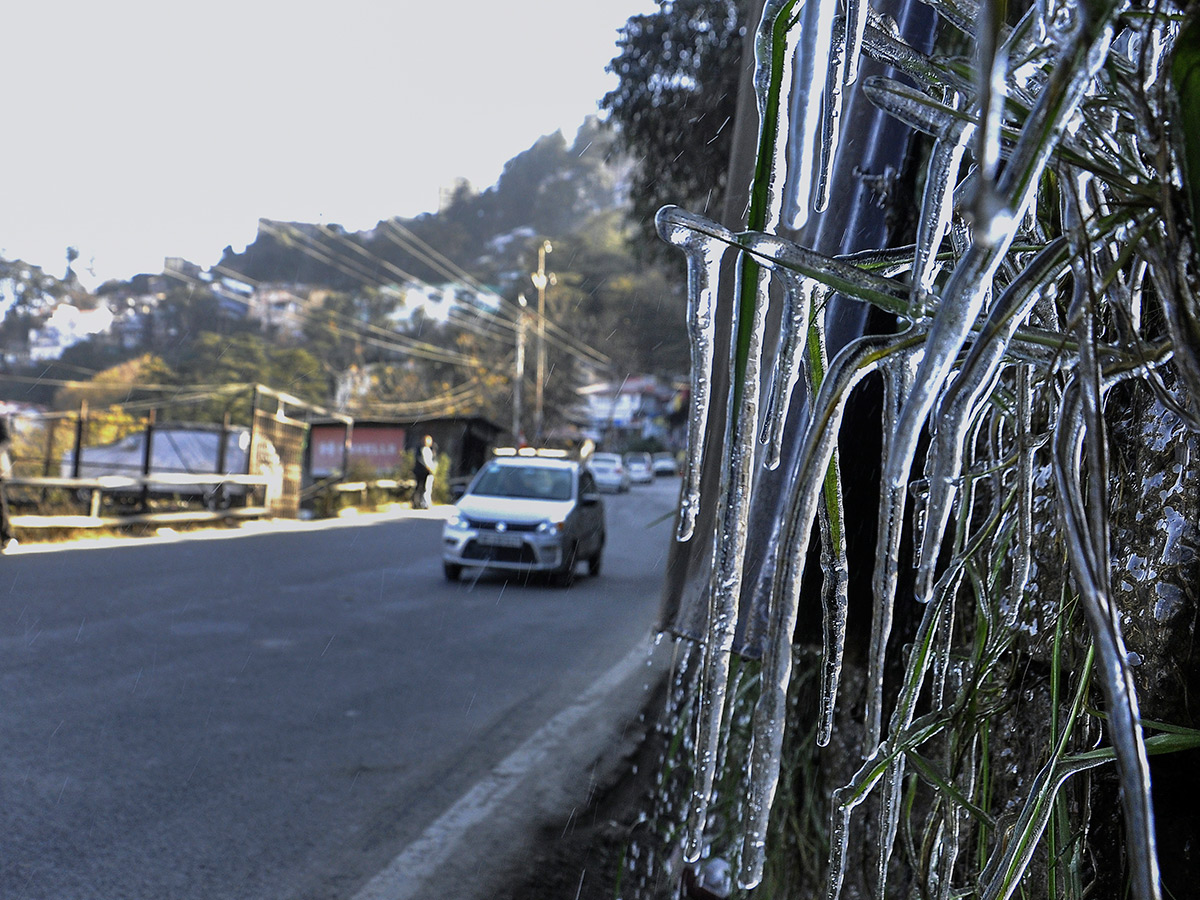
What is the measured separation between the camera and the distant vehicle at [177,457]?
798 inches

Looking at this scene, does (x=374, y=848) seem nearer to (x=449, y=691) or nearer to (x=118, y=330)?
(x=449, y=691)

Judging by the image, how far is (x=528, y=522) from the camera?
12258mm

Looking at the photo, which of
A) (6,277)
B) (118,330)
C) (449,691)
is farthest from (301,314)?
(449,691)

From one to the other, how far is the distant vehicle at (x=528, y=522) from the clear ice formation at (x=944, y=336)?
10.8 m

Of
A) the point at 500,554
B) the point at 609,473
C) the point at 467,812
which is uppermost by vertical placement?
the point at 609,473

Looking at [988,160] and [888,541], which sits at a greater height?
[988,160]

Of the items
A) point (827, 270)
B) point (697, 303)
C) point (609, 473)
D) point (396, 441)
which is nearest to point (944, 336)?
point (827, 270)

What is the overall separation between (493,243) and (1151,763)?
92606mm

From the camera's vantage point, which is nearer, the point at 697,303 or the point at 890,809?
the point at 697,303

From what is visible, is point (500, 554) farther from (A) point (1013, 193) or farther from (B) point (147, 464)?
(A) point (1013, 193)

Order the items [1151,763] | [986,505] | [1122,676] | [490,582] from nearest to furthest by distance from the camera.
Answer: [1122,676] → [1151,763] → [986,505] → [490,582]

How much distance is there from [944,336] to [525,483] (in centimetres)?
1306

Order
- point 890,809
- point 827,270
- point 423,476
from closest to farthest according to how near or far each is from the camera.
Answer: point 827,270
point 890,809
point 423,476

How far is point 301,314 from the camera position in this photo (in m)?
60.0
